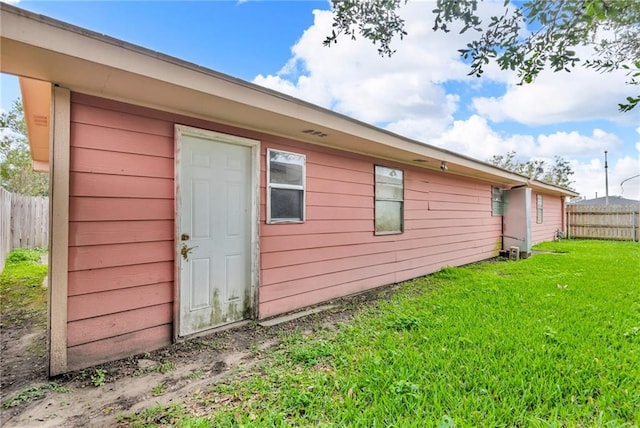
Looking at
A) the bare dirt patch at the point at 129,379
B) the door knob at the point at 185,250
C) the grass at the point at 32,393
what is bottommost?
the bare dirt patch at the point at 129,379

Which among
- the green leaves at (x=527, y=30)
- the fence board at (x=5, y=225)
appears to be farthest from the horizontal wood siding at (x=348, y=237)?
the fence board at (x=5, y=225)

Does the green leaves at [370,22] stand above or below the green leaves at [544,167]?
below

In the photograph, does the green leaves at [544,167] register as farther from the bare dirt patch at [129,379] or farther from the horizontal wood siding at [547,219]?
the bare dirt patch at [129,379]

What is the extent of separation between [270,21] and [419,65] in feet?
8.51

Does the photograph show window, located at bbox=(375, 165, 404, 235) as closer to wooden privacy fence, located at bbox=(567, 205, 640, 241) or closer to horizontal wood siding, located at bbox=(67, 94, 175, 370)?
horizontal wood siding, located at bbox=(67, 94, 175, 370)

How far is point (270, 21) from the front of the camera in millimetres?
5324

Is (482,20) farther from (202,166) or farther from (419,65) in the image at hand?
(419,65)

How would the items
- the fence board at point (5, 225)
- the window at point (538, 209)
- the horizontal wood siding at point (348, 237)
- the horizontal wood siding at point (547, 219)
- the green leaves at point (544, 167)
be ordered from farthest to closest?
1. the green leaves at point (544, 167)
2. the window at point (538, 209)
3. the horizontal wood siding at point (547, 219)
4. the fence board at point (5, 225)
5. the horizontal wood siding at point (348, 237)

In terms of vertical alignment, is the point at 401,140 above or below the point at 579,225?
above

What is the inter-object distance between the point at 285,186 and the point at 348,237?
4.83ft

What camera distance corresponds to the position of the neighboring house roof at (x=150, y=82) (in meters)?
1.90

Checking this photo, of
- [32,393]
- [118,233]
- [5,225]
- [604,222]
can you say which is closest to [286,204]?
[118,233]

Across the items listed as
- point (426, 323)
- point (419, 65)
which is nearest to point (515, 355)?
point (426, 323)

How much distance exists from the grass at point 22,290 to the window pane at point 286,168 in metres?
3.13
